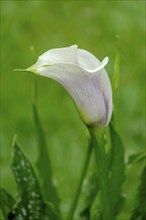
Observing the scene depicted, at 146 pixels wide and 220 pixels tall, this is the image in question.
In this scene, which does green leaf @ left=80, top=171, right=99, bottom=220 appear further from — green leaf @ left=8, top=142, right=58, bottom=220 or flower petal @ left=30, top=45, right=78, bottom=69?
flower petal @ left=30, top=45, right=78, bottom=69

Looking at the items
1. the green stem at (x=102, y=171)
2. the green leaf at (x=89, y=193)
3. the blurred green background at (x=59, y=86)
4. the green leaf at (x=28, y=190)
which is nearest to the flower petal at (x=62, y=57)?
the green stem at (x=102, y=171)

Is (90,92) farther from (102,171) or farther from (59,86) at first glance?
(59,86)

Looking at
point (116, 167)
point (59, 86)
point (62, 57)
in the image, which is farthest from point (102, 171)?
point (59, 86)

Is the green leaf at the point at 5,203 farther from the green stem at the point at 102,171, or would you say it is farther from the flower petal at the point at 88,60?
the flower petal at the point at 88,60

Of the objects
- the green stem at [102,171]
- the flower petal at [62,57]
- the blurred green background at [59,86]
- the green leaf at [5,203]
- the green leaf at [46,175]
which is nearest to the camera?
the flower petal at [62,57]

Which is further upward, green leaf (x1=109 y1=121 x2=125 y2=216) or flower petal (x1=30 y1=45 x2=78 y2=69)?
flower petal (x1=30 y1=45 x2=78 y2=69)

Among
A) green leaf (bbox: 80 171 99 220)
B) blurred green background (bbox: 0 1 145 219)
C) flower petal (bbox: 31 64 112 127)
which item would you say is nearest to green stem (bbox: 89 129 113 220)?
flower petal (bbox: 31 64 112 127)
